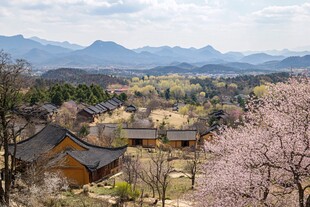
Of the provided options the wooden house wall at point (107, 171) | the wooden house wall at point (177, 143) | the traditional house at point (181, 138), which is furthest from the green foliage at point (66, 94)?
the wooden house wall at point (107, 171)

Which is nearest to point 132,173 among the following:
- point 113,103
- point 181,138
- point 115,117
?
point 181,138

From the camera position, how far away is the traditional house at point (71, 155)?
955 inches

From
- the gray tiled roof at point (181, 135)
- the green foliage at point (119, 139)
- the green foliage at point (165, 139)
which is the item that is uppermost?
the green foliage at point (119, 139)

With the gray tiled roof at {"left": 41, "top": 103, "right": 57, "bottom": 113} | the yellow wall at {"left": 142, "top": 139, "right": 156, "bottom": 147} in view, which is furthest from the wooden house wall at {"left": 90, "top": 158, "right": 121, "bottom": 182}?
the gray tiled roof at {"left": 41, "top": 103, "right": 57, "bottom": 113}

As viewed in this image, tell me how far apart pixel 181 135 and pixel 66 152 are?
86.2ft

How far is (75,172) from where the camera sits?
80.3 ft

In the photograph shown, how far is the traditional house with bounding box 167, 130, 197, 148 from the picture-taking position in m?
48.6

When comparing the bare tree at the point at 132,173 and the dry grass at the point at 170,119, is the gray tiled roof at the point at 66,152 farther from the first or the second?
the dry grass at the point at 170,119

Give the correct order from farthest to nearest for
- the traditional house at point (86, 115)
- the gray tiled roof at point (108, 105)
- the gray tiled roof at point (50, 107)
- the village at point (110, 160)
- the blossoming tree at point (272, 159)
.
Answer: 1. the gray tiled roof at point (108, 105)
2. the traditional house at point (86, 115)
3. the gray tiled roof at point (50, 107)
4. the village at point (110, 160)
5. the blossoming tree at point (272, 159)

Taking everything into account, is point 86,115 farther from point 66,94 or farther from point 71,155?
point 71,155

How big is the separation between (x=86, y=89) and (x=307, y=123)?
64.1 m

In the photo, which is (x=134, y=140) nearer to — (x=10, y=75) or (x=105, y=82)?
(x=10, y=75)

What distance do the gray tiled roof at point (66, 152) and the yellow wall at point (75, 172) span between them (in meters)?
0.35

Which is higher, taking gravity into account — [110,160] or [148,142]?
[110,160]
